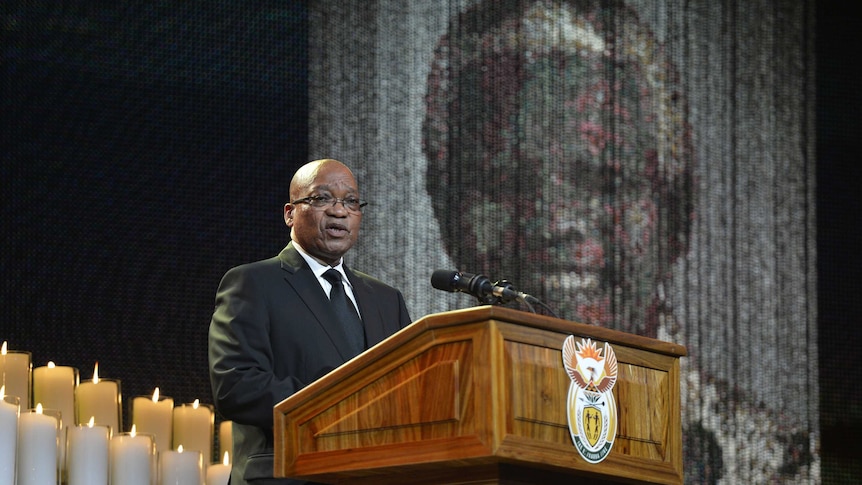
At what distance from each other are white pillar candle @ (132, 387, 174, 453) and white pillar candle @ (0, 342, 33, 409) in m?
0.30

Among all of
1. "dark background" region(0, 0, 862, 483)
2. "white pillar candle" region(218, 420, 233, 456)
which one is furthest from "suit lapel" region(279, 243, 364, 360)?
"dark background" region(0, 0, 862, 483)

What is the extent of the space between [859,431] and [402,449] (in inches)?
125

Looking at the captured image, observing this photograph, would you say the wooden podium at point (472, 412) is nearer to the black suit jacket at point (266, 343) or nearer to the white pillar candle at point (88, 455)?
the black suit jacket at point (266, 343)

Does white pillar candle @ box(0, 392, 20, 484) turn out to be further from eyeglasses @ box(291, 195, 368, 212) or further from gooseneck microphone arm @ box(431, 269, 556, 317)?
gooseneck microphone arm @ box(431, 269, 556, 317)

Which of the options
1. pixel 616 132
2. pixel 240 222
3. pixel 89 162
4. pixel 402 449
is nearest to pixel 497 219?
pixel 616 132

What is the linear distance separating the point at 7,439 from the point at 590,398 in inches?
50.2

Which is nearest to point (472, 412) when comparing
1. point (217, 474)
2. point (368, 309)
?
point (368, 309)

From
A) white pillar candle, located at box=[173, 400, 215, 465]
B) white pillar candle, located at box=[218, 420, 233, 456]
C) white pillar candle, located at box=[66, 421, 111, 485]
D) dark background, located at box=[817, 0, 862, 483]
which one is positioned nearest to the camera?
white pillar candle, located at box=[66, 421, 111, 485]

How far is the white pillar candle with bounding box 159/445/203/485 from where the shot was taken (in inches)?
123

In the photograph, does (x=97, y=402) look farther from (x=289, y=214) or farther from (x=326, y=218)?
(x=326, y=218)

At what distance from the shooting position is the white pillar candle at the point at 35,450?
2824 mm

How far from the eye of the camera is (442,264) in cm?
441

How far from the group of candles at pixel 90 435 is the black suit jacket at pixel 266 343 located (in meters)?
0.53

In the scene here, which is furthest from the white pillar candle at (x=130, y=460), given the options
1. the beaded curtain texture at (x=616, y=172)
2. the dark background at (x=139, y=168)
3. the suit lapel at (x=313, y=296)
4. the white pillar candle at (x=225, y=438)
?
the beaded curtain texture at (x=616, y=172)
